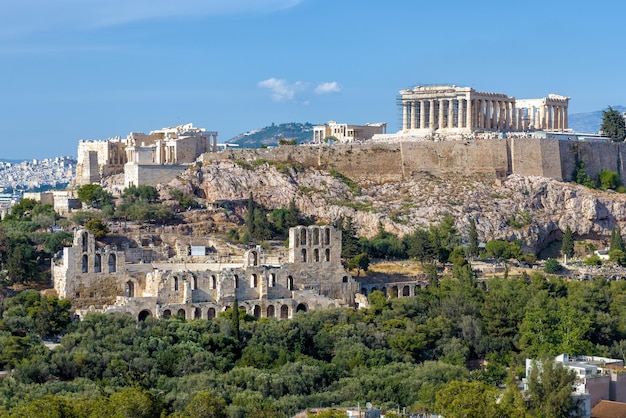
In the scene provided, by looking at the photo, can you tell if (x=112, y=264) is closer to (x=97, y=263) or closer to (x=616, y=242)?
(x=97, y=263)

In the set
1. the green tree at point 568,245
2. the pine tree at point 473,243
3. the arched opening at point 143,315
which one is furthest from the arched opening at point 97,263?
the green tree at point 568,245

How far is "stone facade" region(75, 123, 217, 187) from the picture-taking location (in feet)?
236

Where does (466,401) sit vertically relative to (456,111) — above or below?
below

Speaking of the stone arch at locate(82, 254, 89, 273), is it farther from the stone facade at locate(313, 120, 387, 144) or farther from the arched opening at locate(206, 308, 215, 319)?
the stone facade at locate(313, 120, 387, 144)

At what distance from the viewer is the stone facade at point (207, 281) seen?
54688 millimetres

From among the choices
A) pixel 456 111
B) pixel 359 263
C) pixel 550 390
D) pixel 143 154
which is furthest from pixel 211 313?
pixel 456 111

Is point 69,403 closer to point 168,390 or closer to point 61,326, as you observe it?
point 168,390

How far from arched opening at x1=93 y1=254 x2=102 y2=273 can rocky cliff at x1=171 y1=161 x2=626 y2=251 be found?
15770mm

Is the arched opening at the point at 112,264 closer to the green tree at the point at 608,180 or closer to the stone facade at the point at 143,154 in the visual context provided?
the stone facade at the point at 143,154

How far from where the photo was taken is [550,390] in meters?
45.1

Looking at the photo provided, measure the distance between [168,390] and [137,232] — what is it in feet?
57.3

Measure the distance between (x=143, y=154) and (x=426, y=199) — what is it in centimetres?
1513

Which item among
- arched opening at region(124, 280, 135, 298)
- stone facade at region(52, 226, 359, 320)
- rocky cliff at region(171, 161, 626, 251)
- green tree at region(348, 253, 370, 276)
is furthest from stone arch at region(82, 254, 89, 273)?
rocky cliff at region(171, 161, 626, 251)

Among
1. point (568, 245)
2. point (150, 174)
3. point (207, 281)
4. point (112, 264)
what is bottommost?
point (207, 281)
